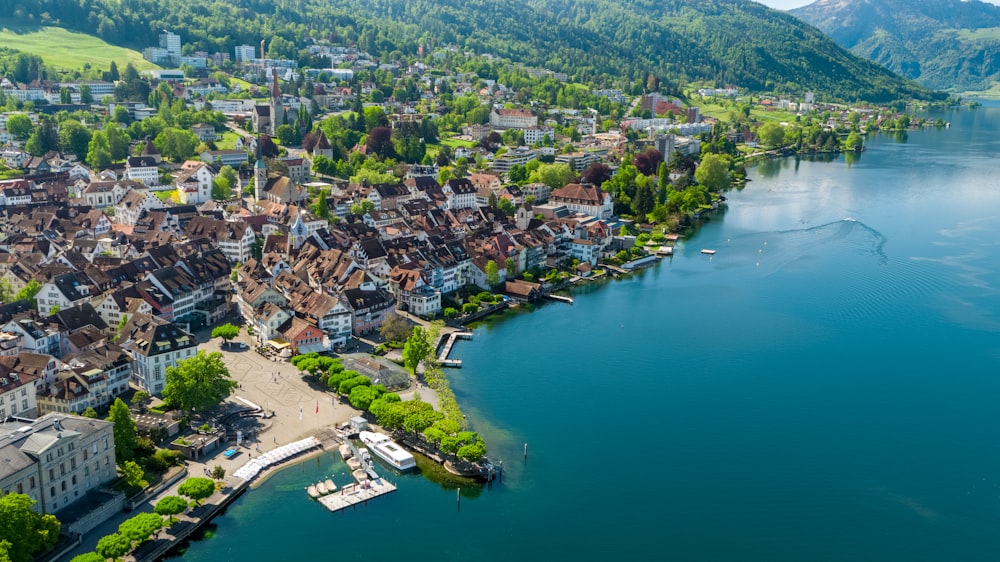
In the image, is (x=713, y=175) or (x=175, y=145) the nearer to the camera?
(x=175, y=145)

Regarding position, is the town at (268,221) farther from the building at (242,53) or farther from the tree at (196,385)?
the building at (242,53)

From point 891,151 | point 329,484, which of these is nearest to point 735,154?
point 891,151

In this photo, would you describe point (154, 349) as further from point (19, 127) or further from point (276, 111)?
point (276, 111)

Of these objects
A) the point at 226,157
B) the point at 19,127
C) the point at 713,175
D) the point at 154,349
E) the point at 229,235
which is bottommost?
the point at 154,349

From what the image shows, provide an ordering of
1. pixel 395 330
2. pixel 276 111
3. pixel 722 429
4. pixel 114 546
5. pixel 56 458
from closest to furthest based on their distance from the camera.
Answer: pixel 114 546
pixel 56 458
pixel 722 429
pixel 395 330
pixel 276 111

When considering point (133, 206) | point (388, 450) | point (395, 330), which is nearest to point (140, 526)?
point (388, 450)

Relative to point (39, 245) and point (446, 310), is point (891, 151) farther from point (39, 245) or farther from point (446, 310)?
point (39, 245)

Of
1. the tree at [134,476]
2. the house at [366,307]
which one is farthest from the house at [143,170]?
the tree at [134,476]
